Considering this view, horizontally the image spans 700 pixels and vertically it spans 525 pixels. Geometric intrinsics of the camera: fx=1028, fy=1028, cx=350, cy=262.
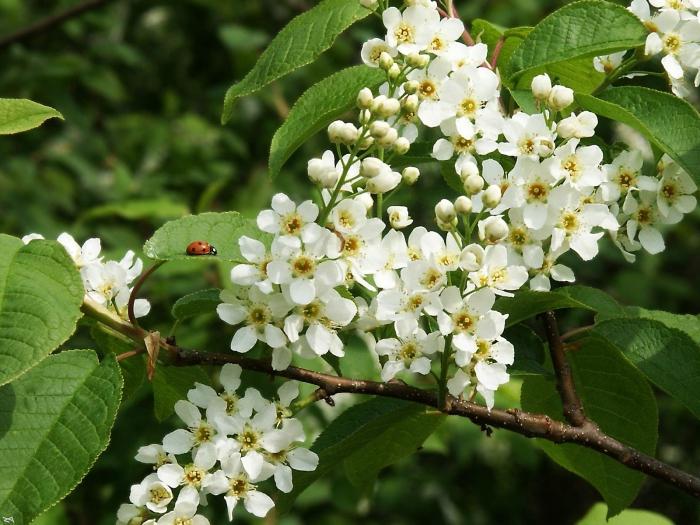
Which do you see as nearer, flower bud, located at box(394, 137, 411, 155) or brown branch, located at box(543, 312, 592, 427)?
flower bud, located at box(394, 137, 411, 155)

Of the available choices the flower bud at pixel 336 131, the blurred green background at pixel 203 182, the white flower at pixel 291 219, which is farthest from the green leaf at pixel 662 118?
the blurred green background at pixel 203 182

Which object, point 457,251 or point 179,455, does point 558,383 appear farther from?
point 179,455

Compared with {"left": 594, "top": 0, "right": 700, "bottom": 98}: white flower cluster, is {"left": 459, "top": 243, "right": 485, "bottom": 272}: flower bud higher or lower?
lower

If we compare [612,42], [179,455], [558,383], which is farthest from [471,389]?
[612,42]

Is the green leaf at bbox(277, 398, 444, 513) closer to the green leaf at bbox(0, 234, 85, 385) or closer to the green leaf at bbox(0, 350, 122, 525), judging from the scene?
the green leaf at bbox(0, 350, 122, 525)

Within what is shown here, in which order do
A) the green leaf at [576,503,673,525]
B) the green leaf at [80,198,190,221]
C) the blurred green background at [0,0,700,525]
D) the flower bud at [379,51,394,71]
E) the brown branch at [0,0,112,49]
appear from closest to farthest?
1. the flower bud at [379,51,394,71]
2. the green leaf at [576,503,673,525]
3. the green leaf at [80,198,190,221]
4. the blurred green background at [0,0,700,525]
5. the brown branch at [0,0,112,49]


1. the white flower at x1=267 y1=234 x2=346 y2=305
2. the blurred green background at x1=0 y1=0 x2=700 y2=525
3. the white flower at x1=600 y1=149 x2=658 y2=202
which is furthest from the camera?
the blurred green background at x1=0 y1=0 x2=700 y2=525

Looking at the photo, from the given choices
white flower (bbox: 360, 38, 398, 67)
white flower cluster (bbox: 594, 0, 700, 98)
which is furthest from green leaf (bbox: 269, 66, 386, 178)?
white flower cluster (bbox: 594, 0, 700, 98)
